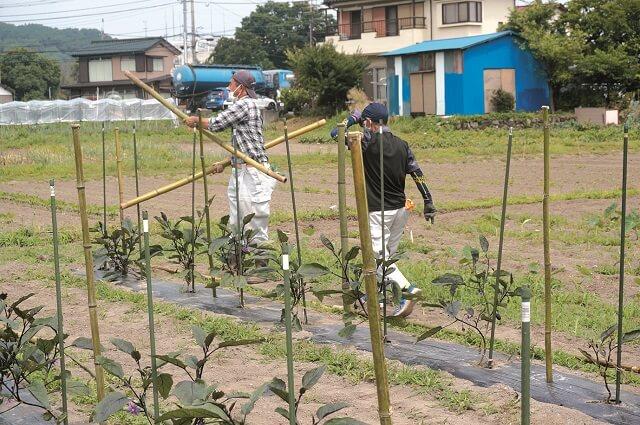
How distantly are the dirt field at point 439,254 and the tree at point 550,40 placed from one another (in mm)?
10781

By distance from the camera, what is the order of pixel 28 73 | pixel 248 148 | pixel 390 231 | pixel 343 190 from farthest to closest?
pixel 28 73, pixel 248 148, pixel 390 231, pixel 343 190

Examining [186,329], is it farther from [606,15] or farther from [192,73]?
[192,73]

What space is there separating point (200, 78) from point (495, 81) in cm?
1277

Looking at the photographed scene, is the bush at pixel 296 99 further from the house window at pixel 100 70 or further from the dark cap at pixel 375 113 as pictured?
the dark cap at pixel 375 113

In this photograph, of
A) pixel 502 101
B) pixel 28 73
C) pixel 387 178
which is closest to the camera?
pixel 387 178

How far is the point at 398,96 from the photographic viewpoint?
1282 inches

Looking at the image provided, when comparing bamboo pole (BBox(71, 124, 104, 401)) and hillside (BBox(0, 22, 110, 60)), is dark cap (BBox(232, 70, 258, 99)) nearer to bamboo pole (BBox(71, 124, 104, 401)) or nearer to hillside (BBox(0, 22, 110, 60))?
bamboo pole (BBox(71, 124, 104, 401))

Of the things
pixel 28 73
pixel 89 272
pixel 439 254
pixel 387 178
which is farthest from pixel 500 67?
pixel 28 73

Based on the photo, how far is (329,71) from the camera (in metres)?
33.1

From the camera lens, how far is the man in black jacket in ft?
19.3

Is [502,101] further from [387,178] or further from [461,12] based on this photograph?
[387,178]

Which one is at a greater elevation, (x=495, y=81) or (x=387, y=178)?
(x=495, y=81)

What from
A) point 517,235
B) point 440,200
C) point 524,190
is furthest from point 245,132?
point 524,190

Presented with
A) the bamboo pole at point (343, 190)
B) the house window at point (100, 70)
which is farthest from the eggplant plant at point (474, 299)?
the house window at point (100, 70)
